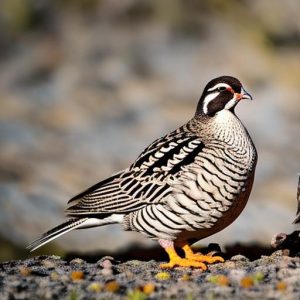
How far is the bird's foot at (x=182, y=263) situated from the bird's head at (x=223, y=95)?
1.60m

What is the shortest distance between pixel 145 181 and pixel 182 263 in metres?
0.96

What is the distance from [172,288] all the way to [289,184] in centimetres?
1036

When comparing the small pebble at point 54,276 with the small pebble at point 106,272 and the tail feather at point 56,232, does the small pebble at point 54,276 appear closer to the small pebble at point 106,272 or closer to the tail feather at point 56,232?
the small pebble at point 106,272

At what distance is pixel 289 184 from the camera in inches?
738

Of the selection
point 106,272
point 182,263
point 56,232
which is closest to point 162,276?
point 106,272

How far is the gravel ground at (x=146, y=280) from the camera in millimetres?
8438

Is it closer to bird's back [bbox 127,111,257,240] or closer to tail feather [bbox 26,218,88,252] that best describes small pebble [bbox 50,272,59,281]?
tail feather [bbox 26,218,88,252]

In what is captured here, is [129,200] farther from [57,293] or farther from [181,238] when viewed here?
[57,293]

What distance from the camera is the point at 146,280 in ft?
30.2

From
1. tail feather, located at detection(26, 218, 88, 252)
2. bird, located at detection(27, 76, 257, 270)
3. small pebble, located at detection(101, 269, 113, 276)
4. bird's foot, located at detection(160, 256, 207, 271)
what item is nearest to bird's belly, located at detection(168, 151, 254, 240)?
bird, located at detection(27, 76, 257, 270)

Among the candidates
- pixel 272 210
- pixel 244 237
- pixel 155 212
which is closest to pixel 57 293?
pixel 155 212

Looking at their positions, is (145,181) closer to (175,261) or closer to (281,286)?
(175,261)

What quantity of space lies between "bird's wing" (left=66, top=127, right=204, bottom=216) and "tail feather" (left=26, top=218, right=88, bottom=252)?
0.12 metres

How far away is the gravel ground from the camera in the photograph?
27.7 ft
